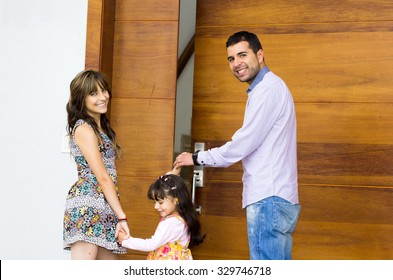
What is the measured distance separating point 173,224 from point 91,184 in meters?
0.35

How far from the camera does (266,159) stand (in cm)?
267

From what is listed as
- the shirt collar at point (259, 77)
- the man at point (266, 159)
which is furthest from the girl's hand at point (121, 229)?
the shirt collar at point (259, 77)

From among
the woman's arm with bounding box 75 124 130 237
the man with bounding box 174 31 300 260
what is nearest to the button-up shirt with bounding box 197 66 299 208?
the man with bounding box 174 31 300 260

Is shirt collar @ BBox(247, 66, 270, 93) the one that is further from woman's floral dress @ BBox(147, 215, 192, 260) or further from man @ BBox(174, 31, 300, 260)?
woman's floral dress @ BBox(147, 215, 192, 260)

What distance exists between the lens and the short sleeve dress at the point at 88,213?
2.58 metres

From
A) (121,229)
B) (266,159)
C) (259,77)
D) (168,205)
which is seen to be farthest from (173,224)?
(259,77)

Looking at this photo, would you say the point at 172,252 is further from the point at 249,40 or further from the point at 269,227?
the point at 249,40

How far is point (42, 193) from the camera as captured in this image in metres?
3.49

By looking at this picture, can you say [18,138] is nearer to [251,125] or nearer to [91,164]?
[91,164]

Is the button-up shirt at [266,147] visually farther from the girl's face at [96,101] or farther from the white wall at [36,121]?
the white wall at [36,121]

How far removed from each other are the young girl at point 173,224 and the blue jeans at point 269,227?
0.23 meters

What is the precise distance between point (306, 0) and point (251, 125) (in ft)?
3.78

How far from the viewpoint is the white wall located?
3480mm
